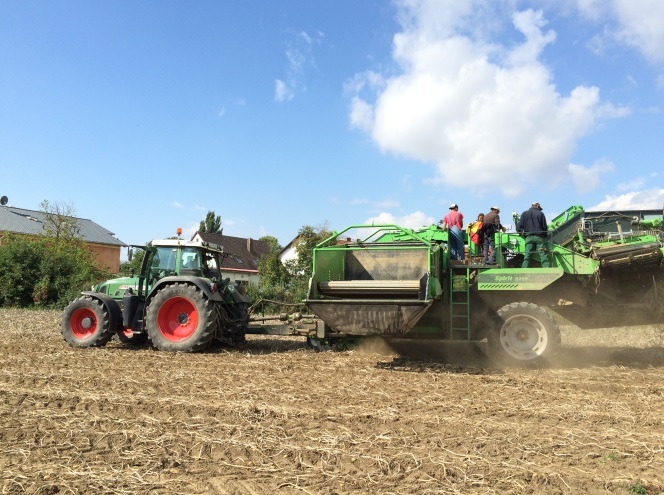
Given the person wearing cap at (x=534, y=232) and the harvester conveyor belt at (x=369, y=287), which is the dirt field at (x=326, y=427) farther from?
the person wearing cap at (x=534, y=232)

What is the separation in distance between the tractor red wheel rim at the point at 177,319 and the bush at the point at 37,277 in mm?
15354

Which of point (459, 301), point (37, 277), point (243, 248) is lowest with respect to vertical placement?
point (459, 301)

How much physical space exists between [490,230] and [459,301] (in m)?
1.85

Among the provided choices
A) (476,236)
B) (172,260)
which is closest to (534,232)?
(476,236)

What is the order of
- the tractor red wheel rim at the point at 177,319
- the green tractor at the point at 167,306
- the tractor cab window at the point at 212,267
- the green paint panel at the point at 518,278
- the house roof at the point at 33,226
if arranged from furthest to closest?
the house roof at the point at 33,226
the tractor cab window at the point at 212,267
the tractor red wheel rim at the point at 177,319
the green tractor at the point at 167,306
the green paint panel at the point at 518,278

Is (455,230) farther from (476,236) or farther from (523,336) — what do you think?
(523,336)

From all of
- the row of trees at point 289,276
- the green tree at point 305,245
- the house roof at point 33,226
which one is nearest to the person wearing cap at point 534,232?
the row of trees at point 289,276

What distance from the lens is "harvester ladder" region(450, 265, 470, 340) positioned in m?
8.42

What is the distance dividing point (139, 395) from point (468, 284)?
5211 mm

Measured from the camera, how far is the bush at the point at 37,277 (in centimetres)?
2319

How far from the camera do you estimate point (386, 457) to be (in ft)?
12.6

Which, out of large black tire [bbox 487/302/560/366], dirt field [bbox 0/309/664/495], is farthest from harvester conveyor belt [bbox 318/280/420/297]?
large black tire [bbox 487/302/560/366]

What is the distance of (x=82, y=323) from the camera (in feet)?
31.8

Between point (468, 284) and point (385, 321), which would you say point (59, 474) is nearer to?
point (385, 321)
